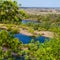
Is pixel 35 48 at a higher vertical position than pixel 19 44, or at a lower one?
higher

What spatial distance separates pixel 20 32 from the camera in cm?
4675

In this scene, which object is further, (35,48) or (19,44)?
(19,44)

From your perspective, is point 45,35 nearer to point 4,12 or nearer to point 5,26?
point 5,26

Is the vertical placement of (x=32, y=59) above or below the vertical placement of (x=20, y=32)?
above

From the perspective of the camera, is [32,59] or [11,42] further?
[11,42]

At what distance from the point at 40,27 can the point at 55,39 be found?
31.9 metres

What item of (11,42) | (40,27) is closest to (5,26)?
(40,27)

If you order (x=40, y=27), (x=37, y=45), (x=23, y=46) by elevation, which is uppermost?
(x=37, y=45)

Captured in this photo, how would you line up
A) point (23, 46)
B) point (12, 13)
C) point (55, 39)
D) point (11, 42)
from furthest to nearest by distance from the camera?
point (23, 46)
point (11, 42)
point (12, 13)
point (55, 39)

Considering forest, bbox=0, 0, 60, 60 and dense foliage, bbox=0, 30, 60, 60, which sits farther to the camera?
forest, bbox=0, 0, 60, 60

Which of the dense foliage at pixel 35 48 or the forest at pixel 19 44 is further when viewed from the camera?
the forest at pixel 19 44

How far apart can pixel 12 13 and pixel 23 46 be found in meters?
6.42

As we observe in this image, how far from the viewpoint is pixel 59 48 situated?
20.7 meters

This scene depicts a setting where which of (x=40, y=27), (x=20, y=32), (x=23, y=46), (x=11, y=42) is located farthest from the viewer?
(x=40, y=27)
